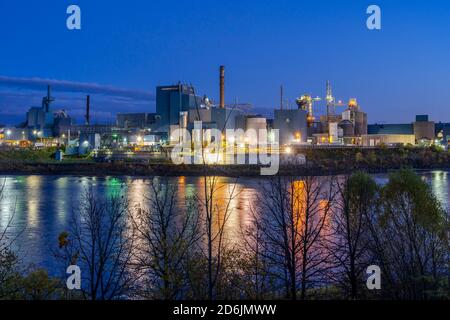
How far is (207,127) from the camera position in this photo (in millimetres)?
31891

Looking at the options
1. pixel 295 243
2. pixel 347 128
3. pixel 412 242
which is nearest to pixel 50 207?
pixel 295 243

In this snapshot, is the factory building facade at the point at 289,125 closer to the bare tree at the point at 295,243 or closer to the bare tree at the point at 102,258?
the bare tree at the point at 102,258

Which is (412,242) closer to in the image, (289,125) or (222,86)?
(289,125)

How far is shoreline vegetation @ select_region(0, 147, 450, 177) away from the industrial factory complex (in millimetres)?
2159

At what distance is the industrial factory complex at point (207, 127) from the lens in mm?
32250

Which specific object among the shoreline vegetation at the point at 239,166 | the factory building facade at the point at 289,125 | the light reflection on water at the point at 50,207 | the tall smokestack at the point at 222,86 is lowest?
the light reflection on water at the point at 50,207

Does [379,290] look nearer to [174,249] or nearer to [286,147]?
[174,249]

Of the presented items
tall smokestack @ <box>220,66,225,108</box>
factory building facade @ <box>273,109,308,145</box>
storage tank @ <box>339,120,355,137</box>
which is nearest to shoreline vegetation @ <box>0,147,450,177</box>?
factory building facade @ <box>273,109,308,145</box>

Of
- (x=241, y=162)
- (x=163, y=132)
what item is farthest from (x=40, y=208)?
(x=163, y=132)

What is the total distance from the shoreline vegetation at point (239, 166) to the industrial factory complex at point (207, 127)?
2.16 metres

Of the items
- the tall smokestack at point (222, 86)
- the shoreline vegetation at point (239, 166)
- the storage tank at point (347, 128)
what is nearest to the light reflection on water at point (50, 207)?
the shoreline vegetation at point (239, 166)

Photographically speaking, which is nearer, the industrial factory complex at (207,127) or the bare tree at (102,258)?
the bare tree at (102,258)

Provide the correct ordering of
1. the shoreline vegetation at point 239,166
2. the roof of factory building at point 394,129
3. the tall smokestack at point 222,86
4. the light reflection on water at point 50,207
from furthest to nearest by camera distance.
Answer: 1. the roof of factory building at point 394,129
2. the tall smokestack at point 222,86
3. the shoreline vegetation at point 239,166
4. the light reflection on water at point 50,207

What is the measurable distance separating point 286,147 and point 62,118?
2312 cm
